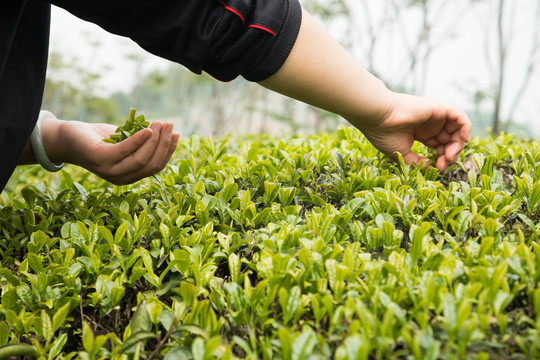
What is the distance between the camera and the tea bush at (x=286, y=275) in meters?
0.80

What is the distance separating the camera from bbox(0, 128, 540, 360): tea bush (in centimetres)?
80

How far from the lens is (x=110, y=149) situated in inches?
56.2

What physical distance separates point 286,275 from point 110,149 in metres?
0.80

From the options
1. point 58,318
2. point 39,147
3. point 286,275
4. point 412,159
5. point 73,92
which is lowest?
point 58,318

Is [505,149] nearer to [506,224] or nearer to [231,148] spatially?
[506,224]

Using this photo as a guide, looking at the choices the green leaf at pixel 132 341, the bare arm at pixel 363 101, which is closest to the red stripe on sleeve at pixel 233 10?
the bare arm at pixel 363 101

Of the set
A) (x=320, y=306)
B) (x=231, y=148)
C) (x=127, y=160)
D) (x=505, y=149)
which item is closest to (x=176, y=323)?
(x=320, y=306)

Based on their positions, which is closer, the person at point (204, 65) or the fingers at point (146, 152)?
the person at point (204, 65)

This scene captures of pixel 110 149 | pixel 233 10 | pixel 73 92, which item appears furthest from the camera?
pixel 73 92

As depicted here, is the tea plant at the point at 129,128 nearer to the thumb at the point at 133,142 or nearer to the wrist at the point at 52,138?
the thumb at the point at 133,142

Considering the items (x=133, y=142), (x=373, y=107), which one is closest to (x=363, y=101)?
(x=373, y=107)

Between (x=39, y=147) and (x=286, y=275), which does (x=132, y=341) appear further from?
(x=39, y=147)

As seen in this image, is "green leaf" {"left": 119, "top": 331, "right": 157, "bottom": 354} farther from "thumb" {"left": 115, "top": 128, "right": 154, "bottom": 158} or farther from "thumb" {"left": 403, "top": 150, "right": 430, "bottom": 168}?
"thumb" {"left": 403, "top": 150, "right": 430, "bottom": 168}

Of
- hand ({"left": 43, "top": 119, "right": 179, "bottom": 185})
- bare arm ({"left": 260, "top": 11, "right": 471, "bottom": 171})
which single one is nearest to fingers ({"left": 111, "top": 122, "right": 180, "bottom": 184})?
hand ({"left": 43, "top": 119, "right": 179, "bottom": 185})
